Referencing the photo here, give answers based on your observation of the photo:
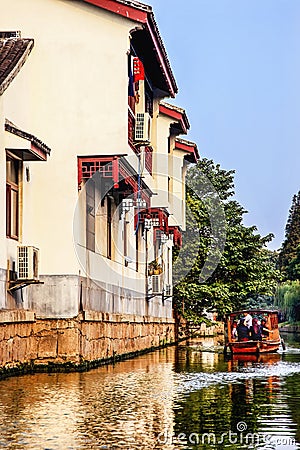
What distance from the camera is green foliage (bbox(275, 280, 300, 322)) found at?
85062 mm

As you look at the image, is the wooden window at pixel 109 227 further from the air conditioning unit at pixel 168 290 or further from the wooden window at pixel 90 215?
the air conditioning unit at pixel 168 290

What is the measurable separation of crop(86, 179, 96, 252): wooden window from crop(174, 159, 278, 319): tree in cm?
2432

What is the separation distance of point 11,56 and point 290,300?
216ft

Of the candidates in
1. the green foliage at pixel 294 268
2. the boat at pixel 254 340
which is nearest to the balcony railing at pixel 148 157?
the boat at pixel 254 340

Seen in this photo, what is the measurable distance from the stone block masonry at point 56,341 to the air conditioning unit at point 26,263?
29.8 inches

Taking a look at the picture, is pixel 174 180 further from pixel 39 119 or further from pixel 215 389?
pixel 215 389

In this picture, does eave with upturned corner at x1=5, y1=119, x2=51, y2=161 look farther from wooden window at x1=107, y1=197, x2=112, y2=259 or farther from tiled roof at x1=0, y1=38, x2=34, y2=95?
wooden window at x1=107, y1=197, x2=112, y2=259

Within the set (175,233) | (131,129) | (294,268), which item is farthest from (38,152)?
(294,268)

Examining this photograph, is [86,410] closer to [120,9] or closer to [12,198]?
[12,198]

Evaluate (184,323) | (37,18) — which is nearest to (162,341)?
(184,323)

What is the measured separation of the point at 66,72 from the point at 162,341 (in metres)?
18.9

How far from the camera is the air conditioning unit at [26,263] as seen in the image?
20750 millimetres

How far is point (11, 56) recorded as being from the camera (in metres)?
21.9

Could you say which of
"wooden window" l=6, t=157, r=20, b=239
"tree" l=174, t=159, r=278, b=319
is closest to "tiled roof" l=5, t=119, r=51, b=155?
"wooden window" l=6, t=157, r=20, b=239
